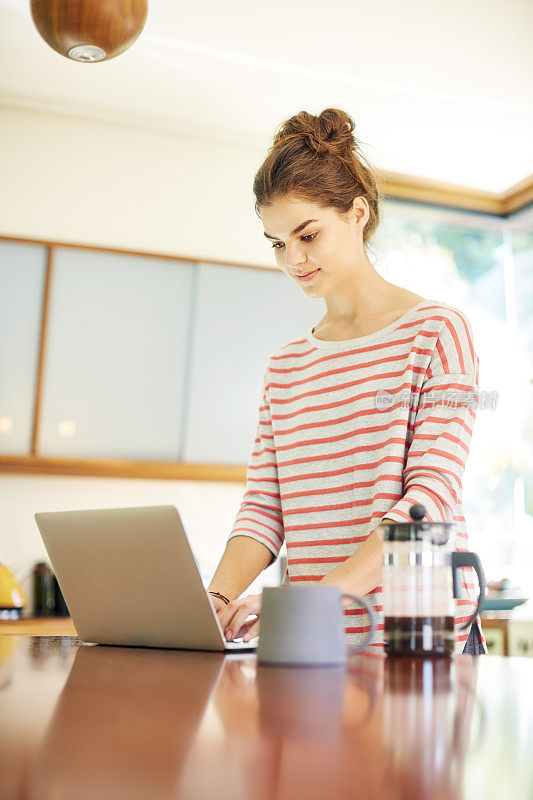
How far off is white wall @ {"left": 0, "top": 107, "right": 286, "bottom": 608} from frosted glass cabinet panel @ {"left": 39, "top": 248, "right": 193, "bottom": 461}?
0.14 metres

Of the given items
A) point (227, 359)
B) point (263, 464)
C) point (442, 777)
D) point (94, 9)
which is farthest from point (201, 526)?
point (442, 777)

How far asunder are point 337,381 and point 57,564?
22.5 inches

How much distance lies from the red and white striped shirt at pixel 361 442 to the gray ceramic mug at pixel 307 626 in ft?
1.03

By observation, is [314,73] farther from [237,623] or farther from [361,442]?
[237,623]

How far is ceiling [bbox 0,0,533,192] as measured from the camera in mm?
3041

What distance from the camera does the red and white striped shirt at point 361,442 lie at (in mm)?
1249

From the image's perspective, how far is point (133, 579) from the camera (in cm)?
103

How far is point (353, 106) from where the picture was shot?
356cm

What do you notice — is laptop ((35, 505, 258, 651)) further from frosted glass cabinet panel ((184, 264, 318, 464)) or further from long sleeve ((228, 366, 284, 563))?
frosted glass cabinet panel ((184, 264, 318, 464))

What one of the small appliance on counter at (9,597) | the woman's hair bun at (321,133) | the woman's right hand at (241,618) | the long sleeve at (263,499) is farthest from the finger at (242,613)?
the small appliance on counter at (9,597)

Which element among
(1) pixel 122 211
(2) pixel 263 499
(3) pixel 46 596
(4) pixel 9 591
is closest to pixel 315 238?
(2) pixel 263 499

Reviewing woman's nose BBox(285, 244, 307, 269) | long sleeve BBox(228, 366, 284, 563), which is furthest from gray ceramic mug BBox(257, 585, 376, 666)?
woman's nose BBox(285, 244, 307, 269)

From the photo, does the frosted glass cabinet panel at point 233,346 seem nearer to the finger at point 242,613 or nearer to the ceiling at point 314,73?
the ceiling at point 314,73

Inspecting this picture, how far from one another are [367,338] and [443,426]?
258 millimetres
